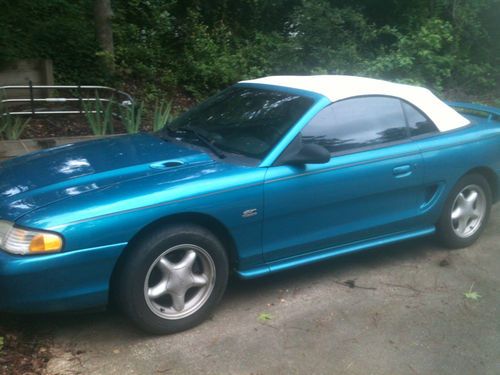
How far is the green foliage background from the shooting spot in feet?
31.4

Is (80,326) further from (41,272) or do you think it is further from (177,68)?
(177,68)

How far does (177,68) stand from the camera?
10477 millimetres

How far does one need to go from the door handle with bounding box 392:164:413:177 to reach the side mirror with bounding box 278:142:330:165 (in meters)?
0.76

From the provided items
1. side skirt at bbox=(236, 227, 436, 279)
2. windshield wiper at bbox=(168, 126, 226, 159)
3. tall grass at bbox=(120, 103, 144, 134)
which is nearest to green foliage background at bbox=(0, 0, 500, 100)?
tall grass at bbox=(120, 103, 144, 134)

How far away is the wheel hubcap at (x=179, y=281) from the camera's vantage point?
3.36m

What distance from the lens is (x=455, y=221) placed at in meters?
4.83

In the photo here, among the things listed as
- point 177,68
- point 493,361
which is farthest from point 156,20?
point 493,361

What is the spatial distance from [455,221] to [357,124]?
137 centimetres

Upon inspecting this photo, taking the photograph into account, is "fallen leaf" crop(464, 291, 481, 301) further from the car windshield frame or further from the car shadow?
the car windshield frame

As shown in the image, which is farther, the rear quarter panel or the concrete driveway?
the rear quarter panel

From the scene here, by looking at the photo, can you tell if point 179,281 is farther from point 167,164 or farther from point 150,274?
point 167,164

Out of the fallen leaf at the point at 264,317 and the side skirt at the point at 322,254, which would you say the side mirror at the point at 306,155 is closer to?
the side skirt at the point at 322,254

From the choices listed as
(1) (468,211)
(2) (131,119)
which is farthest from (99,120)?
(1) (468,211)

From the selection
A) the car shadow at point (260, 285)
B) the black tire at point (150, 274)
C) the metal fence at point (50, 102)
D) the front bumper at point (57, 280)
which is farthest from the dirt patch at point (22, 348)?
the metal fence at point (50, 102)
